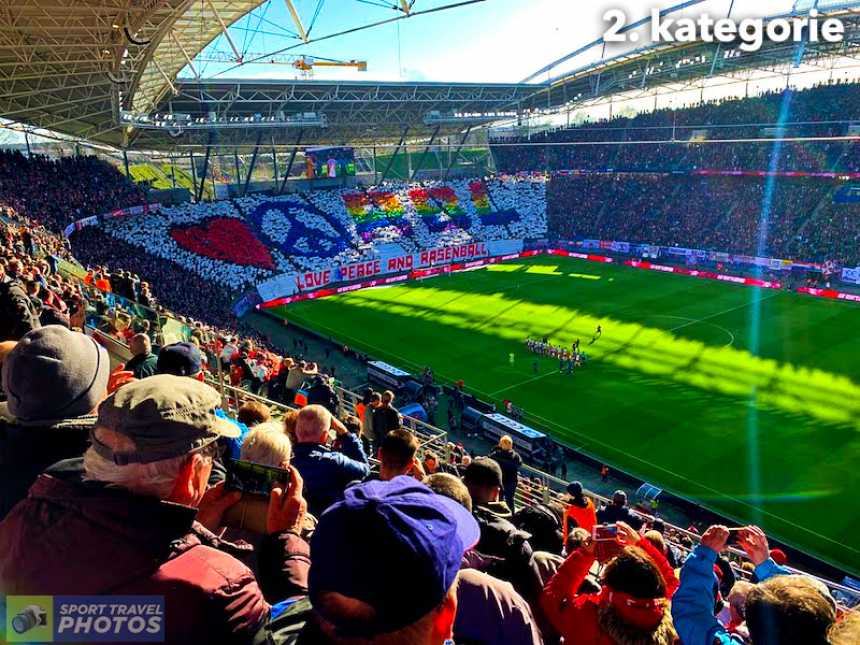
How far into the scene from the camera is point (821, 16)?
41.4 metres

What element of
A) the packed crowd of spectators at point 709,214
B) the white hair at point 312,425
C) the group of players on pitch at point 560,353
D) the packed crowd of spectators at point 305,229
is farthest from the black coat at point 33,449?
the packed crowd of spectators at point 709,214

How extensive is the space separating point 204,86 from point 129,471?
47168mm

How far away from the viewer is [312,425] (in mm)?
5219

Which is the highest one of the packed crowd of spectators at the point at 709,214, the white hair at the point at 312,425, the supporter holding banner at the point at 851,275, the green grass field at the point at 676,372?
the white hair at the point at 312,425

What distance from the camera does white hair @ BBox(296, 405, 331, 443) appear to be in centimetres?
521

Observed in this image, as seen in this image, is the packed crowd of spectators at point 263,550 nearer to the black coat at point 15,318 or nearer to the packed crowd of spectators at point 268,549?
the packed crowd of spectators at point 268,549

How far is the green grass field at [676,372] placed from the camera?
65.3 feet

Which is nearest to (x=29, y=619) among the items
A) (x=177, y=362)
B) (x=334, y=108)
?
(x=177, y=362)

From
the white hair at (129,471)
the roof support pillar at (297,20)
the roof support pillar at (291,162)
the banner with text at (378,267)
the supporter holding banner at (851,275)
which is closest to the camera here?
the white hair at (129,471)

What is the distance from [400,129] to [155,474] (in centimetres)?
6338

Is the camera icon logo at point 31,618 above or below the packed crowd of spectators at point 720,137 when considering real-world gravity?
below

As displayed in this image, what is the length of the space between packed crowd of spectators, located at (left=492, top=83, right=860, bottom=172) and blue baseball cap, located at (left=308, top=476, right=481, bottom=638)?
44158 mm

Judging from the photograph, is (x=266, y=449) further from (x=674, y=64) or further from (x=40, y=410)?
(x=674, y=64)

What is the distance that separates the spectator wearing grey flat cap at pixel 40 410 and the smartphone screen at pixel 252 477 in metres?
0.75
